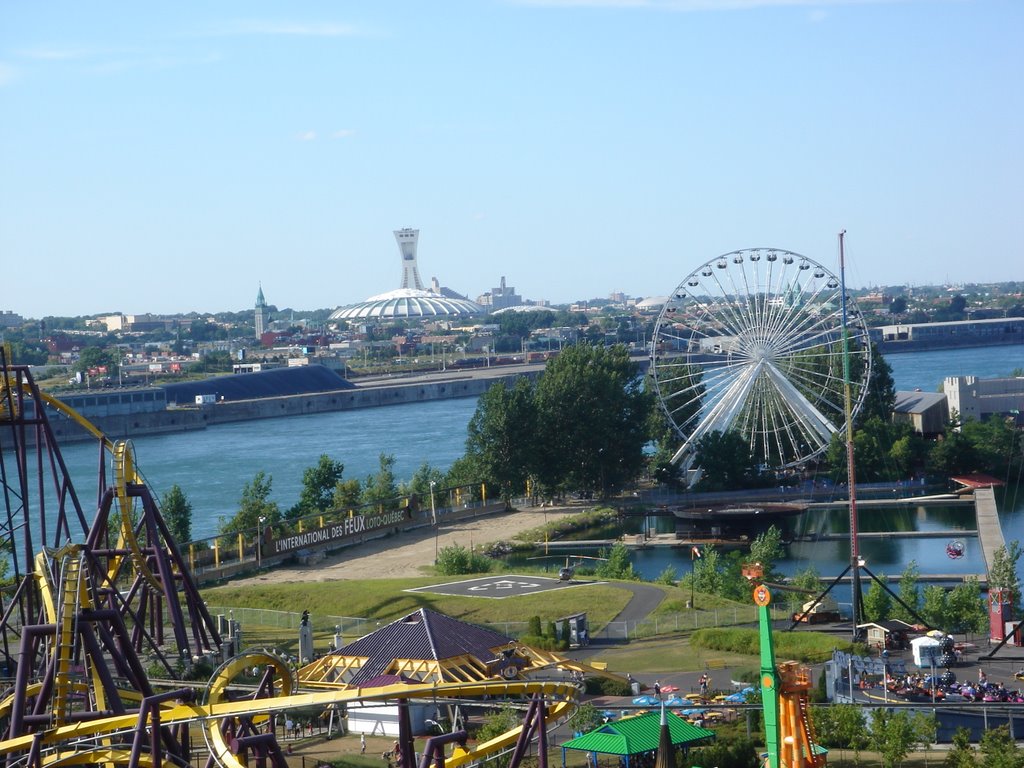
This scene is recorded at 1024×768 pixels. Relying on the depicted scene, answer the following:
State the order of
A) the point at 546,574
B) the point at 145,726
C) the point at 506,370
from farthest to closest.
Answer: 1. the point at 506,370
2. the point at 546,574
3. the point at 145,726

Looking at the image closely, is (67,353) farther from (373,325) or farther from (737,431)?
(737,431)

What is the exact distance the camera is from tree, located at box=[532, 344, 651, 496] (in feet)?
150

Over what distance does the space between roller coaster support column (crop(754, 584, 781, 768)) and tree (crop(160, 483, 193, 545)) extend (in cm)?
2552

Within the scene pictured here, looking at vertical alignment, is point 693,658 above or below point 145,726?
below

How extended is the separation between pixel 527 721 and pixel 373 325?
608ft

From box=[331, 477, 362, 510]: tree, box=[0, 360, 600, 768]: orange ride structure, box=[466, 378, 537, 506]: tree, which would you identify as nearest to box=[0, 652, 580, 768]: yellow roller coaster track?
box=[0, 360, 600, 768]: orange ride structure

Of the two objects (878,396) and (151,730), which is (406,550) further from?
(151,730)

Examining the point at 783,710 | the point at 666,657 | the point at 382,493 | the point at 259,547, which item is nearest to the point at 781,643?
the point at 666,657

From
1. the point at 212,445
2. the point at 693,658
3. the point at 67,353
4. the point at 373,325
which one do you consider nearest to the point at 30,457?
the point at 212,445

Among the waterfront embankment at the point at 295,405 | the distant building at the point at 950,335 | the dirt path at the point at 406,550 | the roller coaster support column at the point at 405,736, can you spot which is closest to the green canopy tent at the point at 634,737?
the roller coaster support column at the point at 405,736

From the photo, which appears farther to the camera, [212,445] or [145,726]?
[212,445]

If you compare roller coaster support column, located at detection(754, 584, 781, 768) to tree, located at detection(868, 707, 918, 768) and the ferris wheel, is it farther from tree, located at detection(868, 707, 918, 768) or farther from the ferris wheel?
the ferris wheel

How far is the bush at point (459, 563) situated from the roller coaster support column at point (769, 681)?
18.1 metres

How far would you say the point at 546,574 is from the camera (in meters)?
30.8
